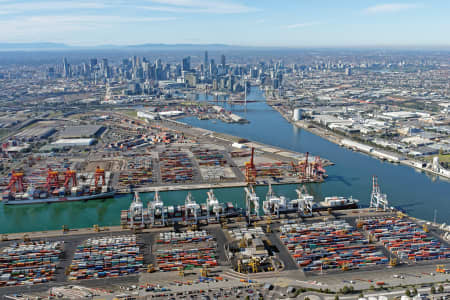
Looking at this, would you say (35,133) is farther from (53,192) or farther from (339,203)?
(339,203)

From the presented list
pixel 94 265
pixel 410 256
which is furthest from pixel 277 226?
pixel 94 265

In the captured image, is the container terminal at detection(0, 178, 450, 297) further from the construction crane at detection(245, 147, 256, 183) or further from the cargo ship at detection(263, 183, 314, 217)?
the construction crane at detection(245, 147, 256, 183)

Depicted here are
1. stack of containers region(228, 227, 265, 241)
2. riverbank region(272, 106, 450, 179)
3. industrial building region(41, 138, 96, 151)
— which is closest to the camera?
stack of containers region(228, 227, 265, 241)

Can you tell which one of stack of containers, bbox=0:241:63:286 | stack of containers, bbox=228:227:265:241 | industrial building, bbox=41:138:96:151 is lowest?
stack of containers, bbox=0:241:63:286

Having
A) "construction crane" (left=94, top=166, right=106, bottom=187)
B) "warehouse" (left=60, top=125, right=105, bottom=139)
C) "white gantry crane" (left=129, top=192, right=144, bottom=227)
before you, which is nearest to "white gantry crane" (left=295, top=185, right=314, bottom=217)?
"white gantry crane" (left=129, top=192, right=144, bottom=227)

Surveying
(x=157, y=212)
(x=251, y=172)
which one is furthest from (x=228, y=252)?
(x=251, y=172)

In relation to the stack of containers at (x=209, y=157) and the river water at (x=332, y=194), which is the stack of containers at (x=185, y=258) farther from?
the stack of containers at (x=209, y=157)
